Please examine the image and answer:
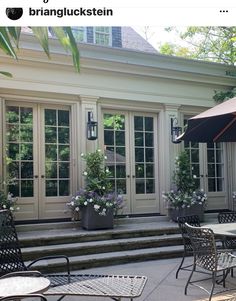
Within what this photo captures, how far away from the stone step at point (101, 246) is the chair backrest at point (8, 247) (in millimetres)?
1569

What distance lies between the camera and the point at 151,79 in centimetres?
771

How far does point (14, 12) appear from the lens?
1.58 metres

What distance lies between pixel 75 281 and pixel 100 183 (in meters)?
3.45

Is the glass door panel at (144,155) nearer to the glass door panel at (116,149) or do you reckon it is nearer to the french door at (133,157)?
the french door at (133,157)

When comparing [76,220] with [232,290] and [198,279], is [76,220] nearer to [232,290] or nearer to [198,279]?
[198,279]

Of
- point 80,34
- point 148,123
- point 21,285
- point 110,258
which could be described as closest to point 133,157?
point 148,123

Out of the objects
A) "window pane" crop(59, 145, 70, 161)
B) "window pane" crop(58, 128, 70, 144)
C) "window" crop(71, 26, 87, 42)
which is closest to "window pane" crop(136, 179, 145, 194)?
"window pane" crop(59, 145, 70, 161)

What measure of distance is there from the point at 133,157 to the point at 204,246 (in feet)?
12.9

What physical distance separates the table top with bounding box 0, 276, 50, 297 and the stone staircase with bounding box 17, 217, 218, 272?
2171mm

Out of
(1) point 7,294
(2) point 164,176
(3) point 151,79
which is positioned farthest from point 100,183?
(1) point 7,294

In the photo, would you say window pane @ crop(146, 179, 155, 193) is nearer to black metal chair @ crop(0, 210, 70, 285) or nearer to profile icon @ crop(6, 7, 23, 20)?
black metal chair @ crop(0, 210, 70, 285)

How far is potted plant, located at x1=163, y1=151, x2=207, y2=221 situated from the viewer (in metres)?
7.09

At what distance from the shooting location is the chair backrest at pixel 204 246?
143 inches

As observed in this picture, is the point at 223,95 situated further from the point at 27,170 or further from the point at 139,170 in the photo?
the point at 27,170
